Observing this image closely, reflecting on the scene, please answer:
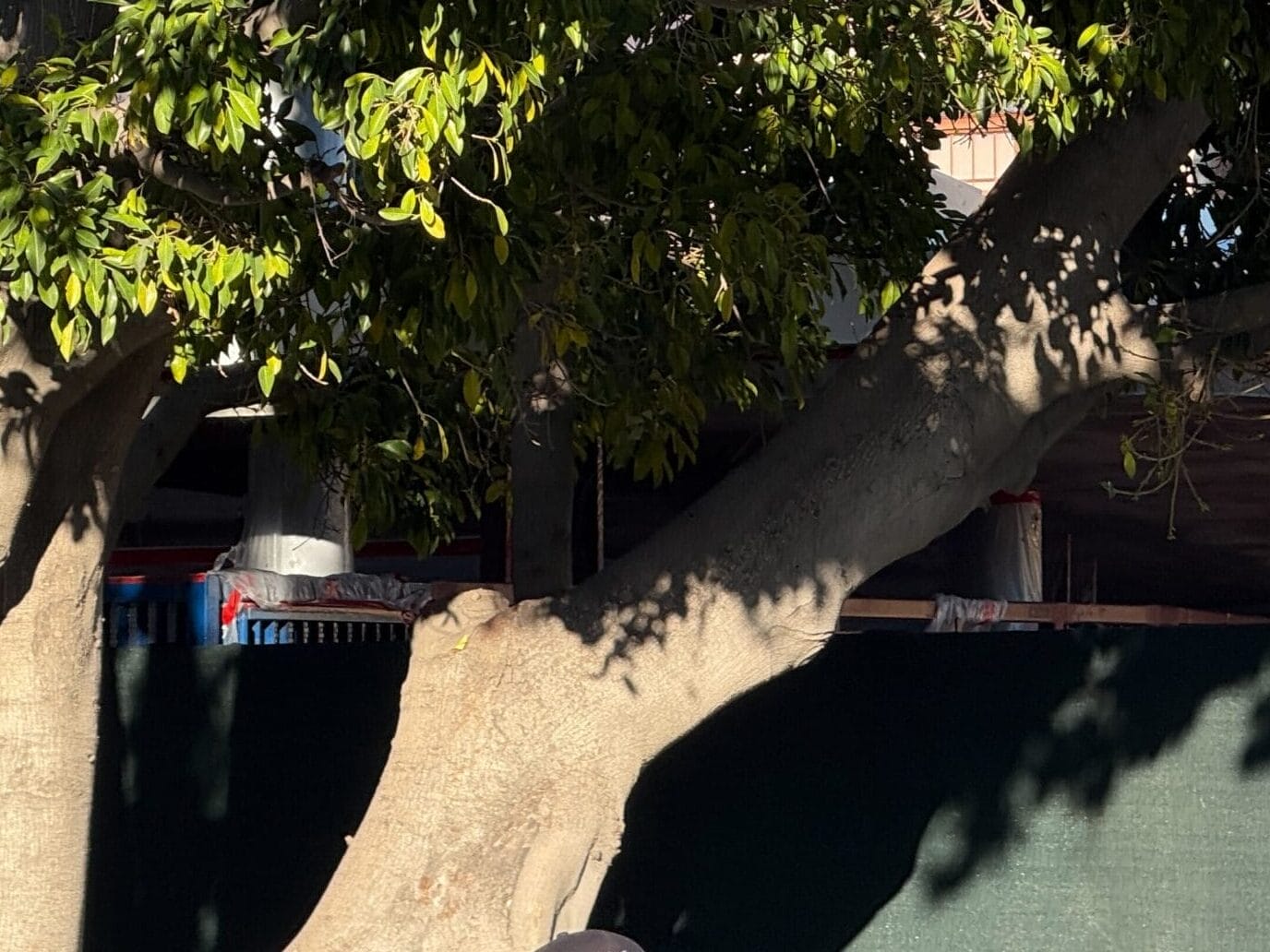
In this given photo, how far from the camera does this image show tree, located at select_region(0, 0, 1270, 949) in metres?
4.35

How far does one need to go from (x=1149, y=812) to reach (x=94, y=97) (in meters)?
4.13

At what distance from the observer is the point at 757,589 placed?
506 cm

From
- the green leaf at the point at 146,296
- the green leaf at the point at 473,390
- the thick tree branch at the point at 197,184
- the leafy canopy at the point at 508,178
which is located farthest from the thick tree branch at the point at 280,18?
the green leaf at the point at 473,390

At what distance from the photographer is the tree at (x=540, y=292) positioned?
4.35 metres

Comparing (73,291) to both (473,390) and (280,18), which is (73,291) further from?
(473,390)

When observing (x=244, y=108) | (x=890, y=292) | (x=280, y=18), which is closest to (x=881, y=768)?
(x=890, y=292)

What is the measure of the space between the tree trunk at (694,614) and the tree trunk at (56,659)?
0.73 meters

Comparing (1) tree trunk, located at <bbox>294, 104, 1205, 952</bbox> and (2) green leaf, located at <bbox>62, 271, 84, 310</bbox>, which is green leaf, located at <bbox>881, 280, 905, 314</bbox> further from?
(2) green leaf, located at <bbox>62, 271, 84, 310</bbox>

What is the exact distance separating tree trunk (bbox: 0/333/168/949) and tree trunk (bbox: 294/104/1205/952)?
726 mm

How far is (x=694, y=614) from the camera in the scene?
5.05 meters

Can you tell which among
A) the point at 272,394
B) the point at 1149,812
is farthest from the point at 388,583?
the point at 1149,812

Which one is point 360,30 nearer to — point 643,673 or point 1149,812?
point 643,673

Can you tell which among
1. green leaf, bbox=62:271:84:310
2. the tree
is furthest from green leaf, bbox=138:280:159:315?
green leaf, bbox=62:271:84:310

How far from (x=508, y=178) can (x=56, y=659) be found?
5.93ft
